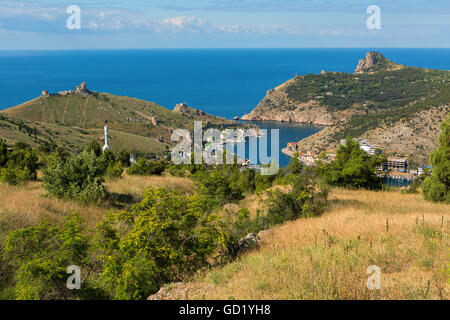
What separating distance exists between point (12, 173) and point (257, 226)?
8.78 metres

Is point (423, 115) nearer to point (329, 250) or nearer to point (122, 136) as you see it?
point (122, 136)

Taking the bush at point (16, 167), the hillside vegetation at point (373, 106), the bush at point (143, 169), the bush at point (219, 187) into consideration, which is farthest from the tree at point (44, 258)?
the hillside vegetation at point (373, 106)

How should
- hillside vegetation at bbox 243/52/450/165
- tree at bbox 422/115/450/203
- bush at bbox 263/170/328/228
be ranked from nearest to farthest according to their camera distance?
bush at bbox 263/170/328/228
tree at bbox 422/115/450/203
hillside vegetation at bbox 243/52/450/165

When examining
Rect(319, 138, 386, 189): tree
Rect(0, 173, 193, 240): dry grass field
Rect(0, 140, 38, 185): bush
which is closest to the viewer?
Rect(0, 173, 193, 240): dry grass field

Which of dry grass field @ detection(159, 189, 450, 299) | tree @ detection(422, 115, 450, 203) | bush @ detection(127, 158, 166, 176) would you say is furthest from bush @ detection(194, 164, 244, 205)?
bush @ detection(127, 158, 166, 176)

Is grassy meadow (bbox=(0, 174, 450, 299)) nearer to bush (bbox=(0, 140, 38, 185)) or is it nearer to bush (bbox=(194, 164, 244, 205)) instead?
bush (bbox=(0, 140, 38, 185))

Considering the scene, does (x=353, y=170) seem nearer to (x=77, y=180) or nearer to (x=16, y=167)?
(x=77, y=180)

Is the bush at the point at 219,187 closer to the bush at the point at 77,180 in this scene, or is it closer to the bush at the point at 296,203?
the bush at the point at 296,203

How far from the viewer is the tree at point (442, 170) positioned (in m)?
12.7

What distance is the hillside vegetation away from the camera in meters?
80.6

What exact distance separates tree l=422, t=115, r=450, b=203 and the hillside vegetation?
228ft

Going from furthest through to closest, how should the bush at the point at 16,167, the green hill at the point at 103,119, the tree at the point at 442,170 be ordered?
1. the green hill at the point at 103,119
2. the tree at the point at 442,170
3. the bush at the point at 16,167

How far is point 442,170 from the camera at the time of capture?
12836 millimetres

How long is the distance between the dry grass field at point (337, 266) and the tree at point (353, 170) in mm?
9166
